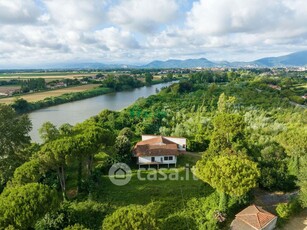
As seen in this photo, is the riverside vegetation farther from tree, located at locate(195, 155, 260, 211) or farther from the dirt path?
the dirt path

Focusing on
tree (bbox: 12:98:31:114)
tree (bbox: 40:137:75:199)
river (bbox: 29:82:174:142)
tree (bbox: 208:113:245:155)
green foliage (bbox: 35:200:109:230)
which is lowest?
river (bbox: 29:82:174:142)

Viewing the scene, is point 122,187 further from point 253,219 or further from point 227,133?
point 227,133

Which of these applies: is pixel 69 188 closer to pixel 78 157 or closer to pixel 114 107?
pixel 78 157

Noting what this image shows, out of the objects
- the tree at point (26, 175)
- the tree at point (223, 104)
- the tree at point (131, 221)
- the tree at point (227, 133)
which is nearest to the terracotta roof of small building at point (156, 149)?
the tree at point (227, 133)

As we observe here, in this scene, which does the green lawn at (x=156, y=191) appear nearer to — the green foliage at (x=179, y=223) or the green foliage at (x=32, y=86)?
the green foliage at (x=179, y=223)

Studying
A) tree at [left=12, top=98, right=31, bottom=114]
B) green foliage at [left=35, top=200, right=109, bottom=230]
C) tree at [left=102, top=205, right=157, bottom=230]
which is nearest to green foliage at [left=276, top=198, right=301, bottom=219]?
tree at [left=102, top=205, right=157, bottom=230]
